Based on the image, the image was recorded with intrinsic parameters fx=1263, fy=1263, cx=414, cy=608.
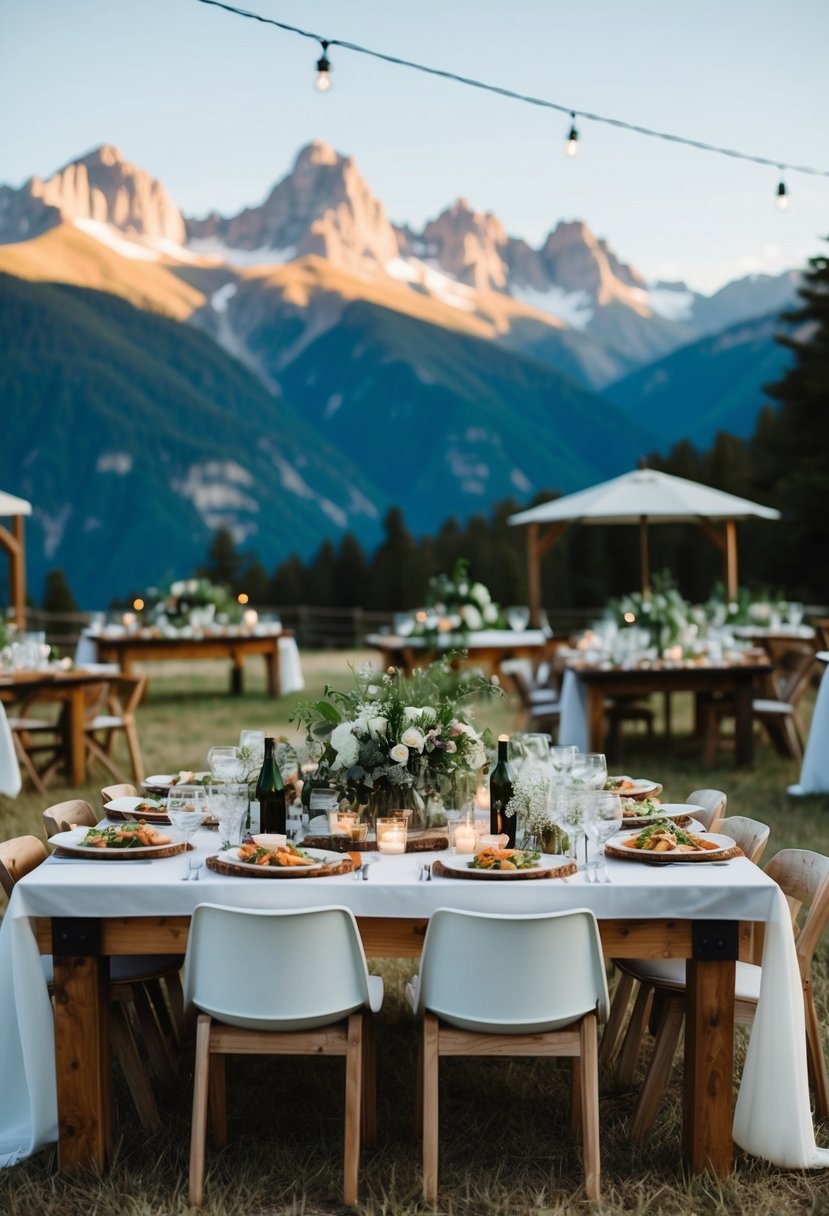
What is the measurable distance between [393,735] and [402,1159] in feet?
3.69

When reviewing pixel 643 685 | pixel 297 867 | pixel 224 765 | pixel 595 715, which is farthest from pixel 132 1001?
pixel 643 685

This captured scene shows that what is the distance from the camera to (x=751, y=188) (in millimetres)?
74125

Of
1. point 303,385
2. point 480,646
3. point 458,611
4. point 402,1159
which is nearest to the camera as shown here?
point 402,1159

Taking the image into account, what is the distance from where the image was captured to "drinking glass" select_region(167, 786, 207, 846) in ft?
11.1

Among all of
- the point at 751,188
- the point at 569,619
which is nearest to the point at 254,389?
the point at 751,188

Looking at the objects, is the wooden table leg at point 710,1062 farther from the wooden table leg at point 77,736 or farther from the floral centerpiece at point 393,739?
the wooden table leg at point 77,736

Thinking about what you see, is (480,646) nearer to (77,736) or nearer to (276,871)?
(77,736)

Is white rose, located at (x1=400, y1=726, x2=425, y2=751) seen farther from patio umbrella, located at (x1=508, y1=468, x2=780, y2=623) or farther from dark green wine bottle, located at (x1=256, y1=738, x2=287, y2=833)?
patio umbrella, located at (x1=508, y1=468, x2=780, y2=623)

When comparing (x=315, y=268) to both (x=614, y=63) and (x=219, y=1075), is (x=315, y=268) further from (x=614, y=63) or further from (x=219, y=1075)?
(x=219, y=1075)

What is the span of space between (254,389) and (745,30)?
7498cm

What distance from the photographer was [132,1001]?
3.58m

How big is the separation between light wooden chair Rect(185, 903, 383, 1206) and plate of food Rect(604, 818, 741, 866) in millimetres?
811

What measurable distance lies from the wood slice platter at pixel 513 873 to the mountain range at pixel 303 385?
71.0 m

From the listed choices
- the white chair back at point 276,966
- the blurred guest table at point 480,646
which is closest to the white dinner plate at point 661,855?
the white chair back at point 276,966
